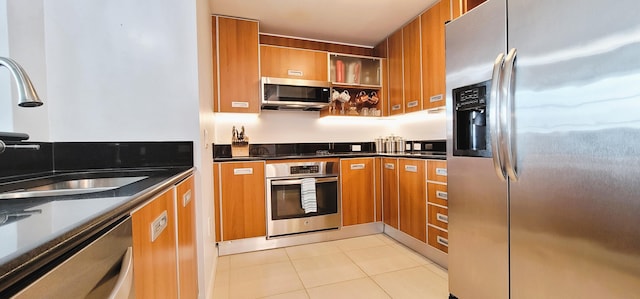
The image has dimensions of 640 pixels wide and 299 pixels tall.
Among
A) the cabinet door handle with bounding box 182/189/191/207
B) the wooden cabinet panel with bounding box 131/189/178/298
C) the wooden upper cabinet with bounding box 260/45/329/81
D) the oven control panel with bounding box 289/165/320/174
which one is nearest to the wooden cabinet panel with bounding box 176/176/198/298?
the cabinet door handle with bounding box 182/189/191/207

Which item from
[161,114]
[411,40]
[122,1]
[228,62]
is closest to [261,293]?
[161,114]

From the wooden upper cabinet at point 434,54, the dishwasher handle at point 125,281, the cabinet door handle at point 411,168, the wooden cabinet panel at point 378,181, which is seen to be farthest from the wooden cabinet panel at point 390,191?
the dishwasher handle at point 125,281

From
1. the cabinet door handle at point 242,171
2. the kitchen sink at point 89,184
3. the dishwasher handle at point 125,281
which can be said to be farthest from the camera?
the cabinet door handle at point 242,171

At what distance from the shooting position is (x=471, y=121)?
1.47 metres

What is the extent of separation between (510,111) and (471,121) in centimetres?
30

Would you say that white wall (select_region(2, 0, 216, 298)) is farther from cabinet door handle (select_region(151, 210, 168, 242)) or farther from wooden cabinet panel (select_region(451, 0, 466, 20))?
wooden cabinet panel (select_region(451, 0, 466, 20))

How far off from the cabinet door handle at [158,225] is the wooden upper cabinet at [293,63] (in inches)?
82.5

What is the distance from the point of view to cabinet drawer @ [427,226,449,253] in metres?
2.06

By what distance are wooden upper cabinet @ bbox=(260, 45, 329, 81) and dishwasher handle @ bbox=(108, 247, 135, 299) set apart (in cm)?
239

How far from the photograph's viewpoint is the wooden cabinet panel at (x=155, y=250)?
679 millimetres

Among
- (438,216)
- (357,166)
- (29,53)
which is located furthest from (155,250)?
(357,166)

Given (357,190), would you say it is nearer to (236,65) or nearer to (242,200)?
(242,200)

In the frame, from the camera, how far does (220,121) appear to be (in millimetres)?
2887

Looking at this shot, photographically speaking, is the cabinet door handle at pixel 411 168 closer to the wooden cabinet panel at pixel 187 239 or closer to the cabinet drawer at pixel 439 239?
the cabinet drawer at pixel 439 239
